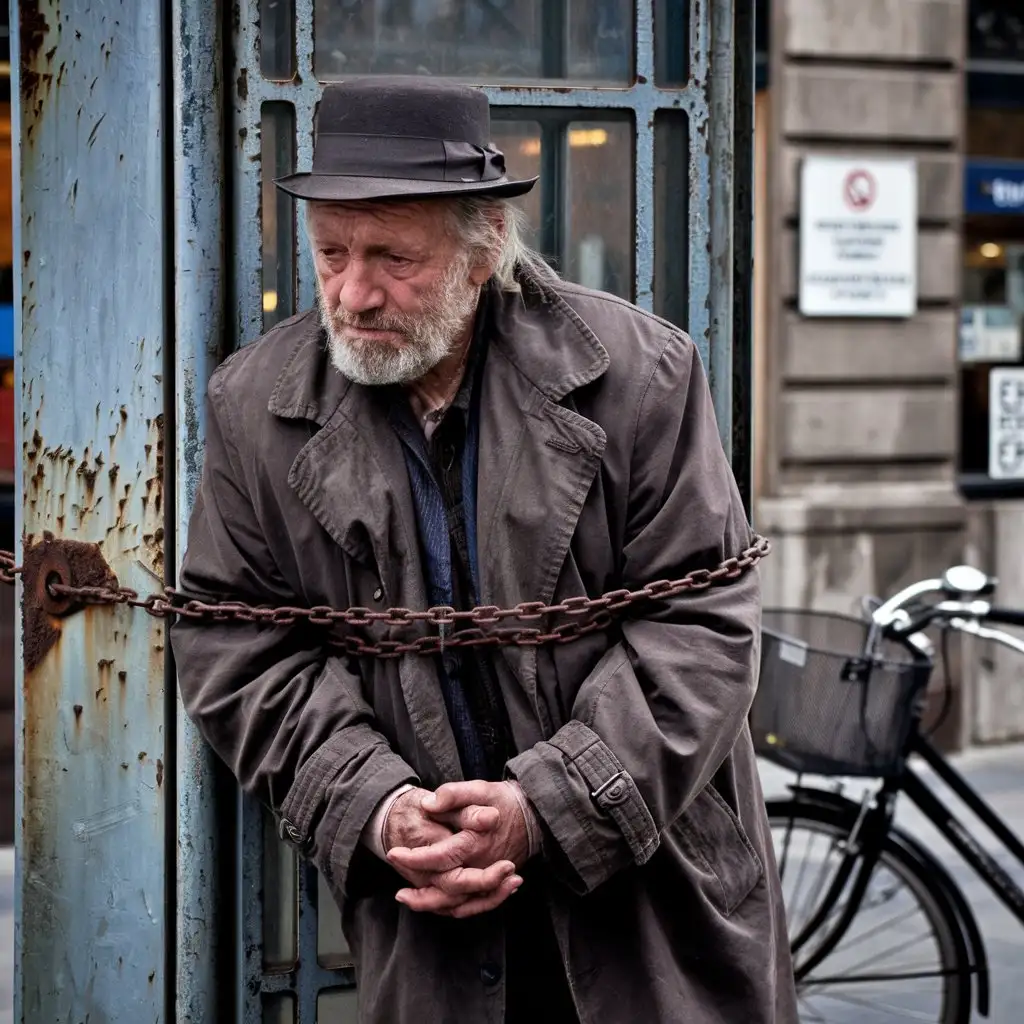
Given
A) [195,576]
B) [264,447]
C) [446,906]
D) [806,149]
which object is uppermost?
[806,149]

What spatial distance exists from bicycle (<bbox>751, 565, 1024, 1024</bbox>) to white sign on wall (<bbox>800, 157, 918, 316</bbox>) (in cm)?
357

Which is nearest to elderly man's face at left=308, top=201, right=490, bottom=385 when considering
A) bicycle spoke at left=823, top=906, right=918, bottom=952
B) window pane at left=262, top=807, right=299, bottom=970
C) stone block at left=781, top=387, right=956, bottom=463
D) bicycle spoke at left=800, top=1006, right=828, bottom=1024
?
window pane at left=262, top=807, right=299, bottom=970

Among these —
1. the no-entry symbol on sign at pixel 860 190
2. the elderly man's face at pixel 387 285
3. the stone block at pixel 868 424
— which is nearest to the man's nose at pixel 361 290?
the elderly man's face at pixel 387 285

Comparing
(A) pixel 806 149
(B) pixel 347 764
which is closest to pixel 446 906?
(B) pixel 347 764

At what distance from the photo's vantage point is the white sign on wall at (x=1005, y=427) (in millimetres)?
8336

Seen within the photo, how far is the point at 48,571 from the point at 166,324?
0.43m

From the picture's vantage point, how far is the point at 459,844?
228 cm

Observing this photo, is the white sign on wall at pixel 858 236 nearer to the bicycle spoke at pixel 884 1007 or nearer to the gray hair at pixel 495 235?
the bicycle spoke at pixel 884 1007

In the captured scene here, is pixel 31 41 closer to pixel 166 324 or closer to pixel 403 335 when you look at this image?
pixel 166 324

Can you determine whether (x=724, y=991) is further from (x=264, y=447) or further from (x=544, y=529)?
(x=264, y=447)

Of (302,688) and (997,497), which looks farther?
(997,497)

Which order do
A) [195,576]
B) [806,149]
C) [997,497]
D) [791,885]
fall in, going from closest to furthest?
[195,576] < [791,885] < [806,149] < [997,497]

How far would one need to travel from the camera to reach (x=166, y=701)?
2717mm

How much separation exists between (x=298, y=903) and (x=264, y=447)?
792 mm
